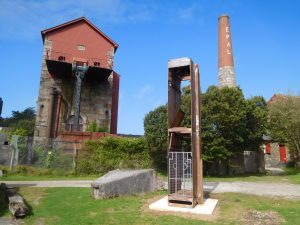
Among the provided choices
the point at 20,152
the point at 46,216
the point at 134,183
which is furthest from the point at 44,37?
the point at 46,216

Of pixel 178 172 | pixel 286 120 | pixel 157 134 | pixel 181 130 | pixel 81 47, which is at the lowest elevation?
pixel 178 172

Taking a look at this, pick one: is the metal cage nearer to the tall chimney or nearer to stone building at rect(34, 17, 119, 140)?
stone building at rect(34, 17, 119, 140)


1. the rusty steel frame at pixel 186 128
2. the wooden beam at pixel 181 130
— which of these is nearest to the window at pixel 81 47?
the rusty steel frame at pixel 186 128

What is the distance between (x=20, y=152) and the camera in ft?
53.7

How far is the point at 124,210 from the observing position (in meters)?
7.00

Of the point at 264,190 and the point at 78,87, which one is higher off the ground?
the point at 78,87

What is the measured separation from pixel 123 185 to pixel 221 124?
10103 millimetres

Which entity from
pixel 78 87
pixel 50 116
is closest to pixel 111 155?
pixel 78 87

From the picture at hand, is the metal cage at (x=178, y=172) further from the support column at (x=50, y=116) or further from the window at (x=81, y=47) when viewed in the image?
the window at (x=81, y=47)

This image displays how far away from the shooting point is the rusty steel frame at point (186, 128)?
24.2 feet

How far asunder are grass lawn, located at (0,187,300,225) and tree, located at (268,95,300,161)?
13708 mm

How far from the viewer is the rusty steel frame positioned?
24.2ft

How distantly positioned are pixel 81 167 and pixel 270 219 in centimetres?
1313

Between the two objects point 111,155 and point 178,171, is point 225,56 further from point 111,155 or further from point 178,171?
point 178,171
